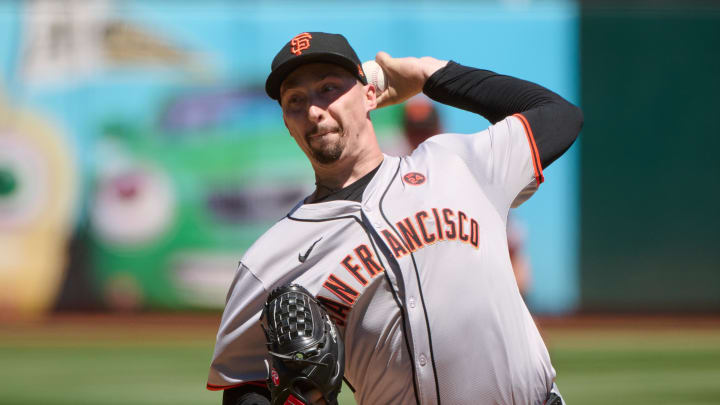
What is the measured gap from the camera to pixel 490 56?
1402 centimetres

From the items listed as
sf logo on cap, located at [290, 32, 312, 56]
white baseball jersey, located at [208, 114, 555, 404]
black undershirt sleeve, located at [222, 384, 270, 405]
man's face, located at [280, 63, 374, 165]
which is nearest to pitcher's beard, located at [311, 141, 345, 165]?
man's face, located at [280, 63, 374, 165]

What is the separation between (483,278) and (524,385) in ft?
0.96

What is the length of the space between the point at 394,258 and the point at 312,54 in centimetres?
60

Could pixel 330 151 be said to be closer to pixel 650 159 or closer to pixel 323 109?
pixel 323 109

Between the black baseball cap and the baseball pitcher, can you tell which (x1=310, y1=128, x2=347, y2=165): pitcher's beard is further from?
the black baseball cap

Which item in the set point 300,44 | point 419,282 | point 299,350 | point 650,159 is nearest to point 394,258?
point 419,282

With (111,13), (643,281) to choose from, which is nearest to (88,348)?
(111,13)

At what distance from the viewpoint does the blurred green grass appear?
7.00 meters

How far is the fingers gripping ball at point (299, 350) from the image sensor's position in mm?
2027

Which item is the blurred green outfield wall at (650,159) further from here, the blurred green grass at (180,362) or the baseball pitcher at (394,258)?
the baseball pitcher at (394,258)

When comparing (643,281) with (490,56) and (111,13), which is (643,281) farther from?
(111,13)

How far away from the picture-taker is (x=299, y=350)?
2018 millimetres

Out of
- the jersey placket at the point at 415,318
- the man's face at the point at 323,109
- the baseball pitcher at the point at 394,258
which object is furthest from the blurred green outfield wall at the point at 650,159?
the jersey placket at the point at 415,318

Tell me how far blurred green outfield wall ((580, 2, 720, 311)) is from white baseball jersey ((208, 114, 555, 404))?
1169 centimetres
